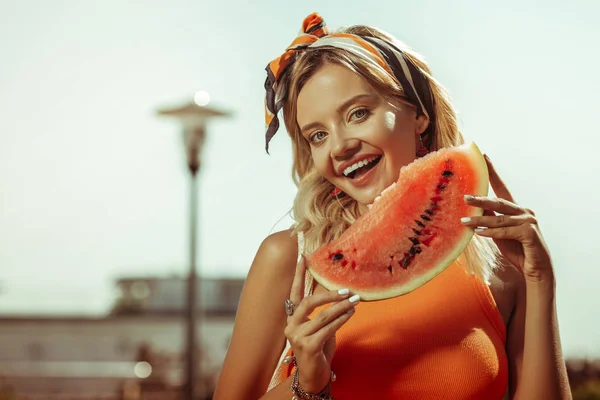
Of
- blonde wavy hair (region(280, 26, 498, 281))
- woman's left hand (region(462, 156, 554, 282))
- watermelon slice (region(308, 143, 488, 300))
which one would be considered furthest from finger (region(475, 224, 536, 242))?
blonde wavy hair (region(280, 26, 498, 281))

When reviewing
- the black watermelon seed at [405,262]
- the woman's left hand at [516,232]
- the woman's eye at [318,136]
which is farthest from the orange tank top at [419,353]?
the woman's eye at [318,136]

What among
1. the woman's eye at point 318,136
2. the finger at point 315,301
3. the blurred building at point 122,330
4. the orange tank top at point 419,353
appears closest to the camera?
the finger at point 315,301

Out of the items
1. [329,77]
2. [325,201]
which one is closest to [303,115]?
[329,77]

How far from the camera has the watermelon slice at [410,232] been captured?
231cm

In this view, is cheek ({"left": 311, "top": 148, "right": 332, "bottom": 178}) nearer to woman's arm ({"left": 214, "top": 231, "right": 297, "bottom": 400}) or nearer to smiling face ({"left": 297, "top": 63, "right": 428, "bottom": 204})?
smiling face ({"left": 297, "top": 63, "right": 428, "bottom": 204})

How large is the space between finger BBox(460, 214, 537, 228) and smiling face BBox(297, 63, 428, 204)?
1.21ft

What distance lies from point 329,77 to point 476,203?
0.63m

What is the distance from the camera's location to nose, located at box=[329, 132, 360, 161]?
242 cm

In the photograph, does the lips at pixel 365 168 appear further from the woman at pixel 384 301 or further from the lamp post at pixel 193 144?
the lamp post at pixel 193 144

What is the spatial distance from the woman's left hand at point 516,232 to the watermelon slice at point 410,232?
89 millimetres

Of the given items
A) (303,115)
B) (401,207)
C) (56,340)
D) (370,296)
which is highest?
(303,115)

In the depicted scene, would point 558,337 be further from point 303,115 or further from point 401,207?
point 303,115

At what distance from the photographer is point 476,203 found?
2.12 m

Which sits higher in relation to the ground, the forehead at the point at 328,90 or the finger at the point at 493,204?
the forehead at the point at 328,90
